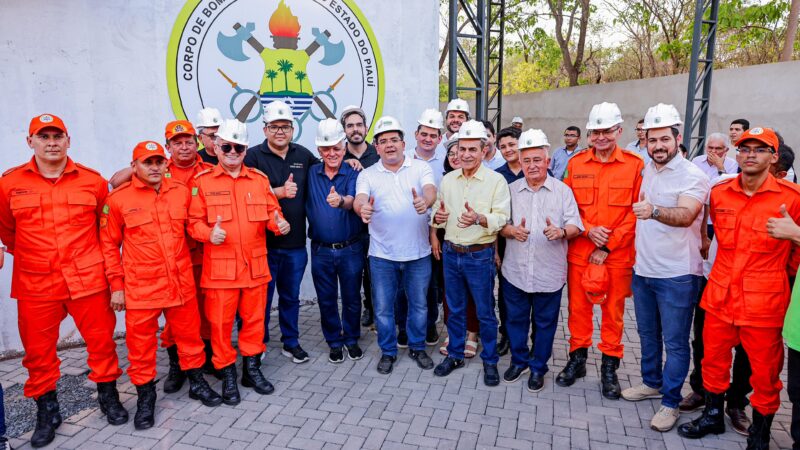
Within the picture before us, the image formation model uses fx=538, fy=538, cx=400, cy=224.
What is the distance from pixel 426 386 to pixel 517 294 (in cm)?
102

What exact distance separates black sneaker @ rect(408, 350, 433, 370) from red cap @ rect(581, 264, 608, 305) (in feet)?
4.82

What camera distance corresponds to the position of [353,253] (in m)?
4.52

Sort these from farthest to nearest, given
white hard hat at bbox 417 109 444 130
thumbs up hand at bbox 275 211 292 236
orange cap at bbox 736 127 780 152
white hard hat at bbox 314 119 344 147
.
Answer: white hard hat at bbox 417 109 444 130 → white hard hat at bbox 314 119 344 147 → thumbs up hand at bbox 275 211 292 236 → orange cap at bbox 736 127 780 152

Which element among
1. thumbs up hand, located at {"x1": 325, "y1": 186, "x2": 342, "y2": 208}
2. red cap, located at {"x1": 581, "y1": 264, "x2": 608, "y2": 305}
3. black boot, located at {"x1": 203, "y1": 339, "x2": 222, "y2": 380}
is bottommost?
black boot, located at {"x1": 203, "y1": 339, "x2": 222, "y2": 380}

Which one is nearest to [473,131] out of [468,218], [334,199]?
[468,218]

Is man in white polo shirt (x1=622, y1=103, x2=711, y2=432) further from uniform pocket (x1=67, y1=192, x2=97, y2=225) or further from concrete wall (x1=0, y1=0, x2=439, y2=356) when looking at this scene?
concrete wall (x1=0, y1=0, x2=439, y2=356)

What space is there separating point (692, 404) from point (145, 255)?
12.9ft

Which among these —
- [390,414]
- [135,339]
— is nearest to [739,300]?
[390,414]

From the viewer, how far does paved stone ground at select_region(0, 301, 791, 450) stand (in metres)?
3.49

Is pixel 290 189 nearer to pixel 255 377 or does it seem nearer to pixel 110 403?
pixel 255 377

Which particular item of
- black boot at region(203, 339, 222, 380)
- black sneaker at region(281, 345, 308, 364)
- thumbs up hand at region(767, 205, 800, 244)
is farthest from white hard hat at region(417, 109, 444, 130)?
thumbs up hand at region(767, 205, 800, 244)

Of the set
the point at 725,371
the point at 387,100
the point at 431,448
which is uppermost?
the point at 387,100

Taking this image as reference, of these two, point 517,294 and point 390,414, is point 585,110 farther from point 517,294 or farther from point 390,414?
point 390,414

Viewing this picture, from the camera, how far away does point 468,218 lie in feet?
12.5
